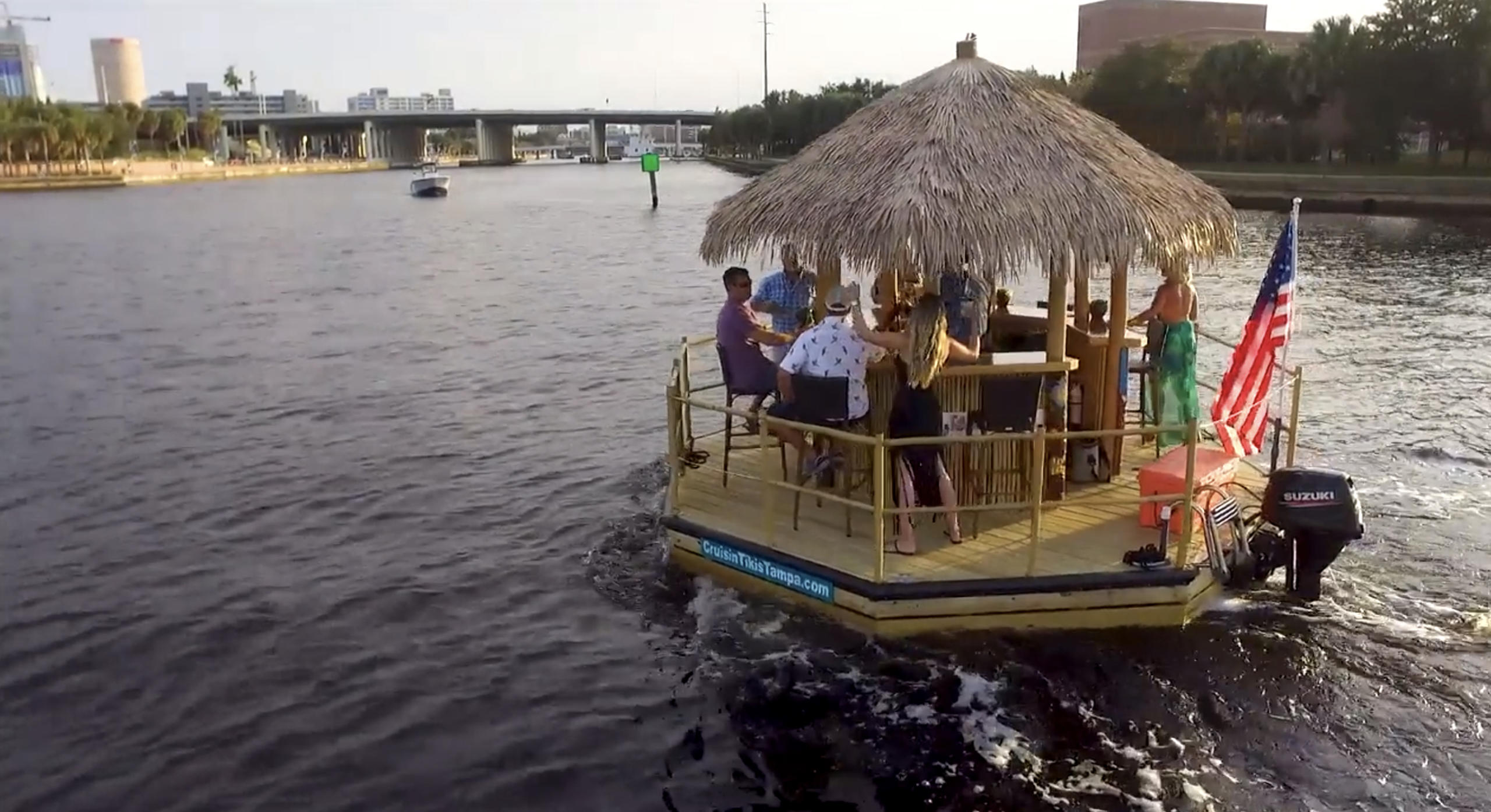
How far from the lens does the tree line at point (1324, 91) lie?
6012 cm

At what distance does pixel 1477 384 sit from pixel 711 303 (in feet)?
61.2

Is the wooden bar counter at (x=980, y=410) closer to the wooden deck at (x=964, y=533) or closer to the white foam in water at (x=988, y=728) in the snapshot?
the wooden deck at (x=964, y=533)

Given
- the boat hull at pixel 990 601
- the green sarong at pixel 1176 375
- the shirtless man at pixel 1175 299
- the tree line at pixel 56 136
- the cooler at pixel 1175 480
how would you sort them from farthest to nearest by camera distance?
the tree line at pixel 56 136
the green sarong at pixel 1176 375
the shirtless man at pixel 1175 299
the cooler at pixel 1175 480
the boat hull at pixel 990 601

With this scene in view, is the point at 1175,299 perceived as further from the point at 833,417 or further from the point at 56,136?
the point at 56,136

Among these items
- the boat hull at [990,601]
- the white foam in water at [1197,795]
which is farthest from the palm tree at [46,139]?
the white foam in water at [1197,795]

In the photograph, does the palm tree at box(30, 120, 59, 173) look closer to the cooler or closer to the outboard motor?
the cooler

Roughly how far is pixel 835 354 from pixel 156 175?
131m

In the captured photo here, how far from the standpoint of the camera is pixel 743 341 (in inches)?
405

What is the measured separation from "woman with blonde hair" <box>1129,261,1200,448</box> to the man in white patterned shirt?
2871 mm

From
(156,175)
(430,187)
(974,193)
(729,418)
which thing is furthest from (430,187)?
(974,193)

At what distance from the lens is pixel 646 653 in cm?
963

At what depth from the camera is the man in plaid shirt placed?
37.7 ft

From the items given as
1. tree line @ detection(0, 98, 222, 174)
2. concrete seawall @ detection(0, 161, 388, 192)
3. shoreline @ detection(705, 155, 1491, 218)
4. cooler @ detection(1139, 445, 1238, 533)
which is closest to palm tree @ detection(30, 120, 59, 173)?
tree line @ detection(0, 98, 222, 174)

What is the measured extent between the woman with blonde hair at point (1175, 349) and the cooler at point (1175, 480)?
0.58 m
